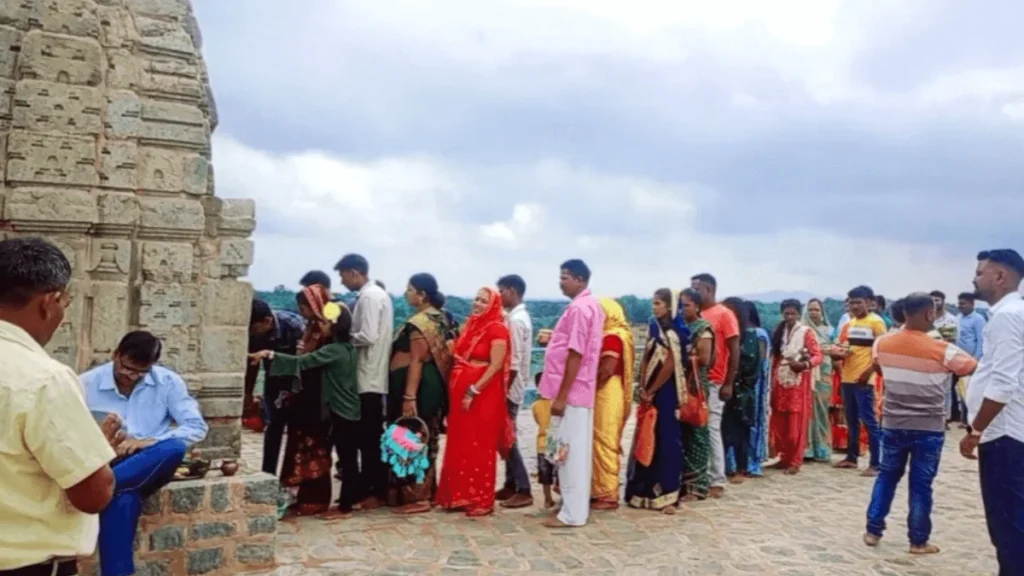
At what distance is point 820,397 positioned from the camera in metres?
8.87

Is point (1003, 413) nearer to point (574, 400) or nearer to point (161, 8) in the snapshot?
point (574, 400)

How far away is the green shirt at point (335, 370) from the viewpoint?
5844 millimetres

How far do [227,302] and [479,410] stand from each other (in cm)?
207

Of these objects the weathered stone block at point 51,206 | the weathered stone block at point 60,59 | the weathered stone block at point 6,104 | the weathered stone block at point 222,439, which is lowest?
the weathered stone block at point 222,439

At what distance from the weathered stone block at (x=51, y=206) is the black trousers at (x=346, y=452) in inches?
92.8

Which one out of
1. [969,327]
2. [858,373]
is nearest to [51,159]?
[858,373]

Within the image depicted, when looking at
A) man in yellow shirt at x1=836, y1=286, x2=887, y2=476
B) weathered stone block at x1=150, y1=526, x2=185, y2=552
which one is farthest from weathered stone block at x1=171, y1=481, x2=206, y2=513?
man in yellow shirt at x1=836, y1=286, x2=887, y2=476

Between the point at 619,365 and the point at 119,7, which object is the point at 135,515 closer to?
the point at 119,7

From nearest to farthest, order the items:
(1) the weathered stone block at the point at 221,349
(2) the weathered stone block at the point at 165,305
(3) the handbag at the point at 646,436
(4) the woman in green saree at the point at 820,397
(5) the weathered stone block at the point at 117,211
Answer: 1. (5) the weathered stone block at the point at 117,211
2. (2) the weathered stone block at the point at 165,305
3. (1) the weathered stone block at the point at 221,349
4. (3) the handbag at the point at 646,436
5. (4) the woman in green saree at the point at 820,397

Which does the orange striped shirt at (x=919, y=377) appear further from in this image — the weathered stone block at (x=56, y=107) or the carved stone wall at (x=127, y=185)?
the weathered stone block at (x=56, y=107)

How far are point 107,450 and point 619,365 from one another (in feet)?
14.9

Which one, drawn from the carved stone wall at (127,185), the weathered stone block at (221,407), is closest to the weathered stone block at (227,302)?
the carved stone wall at (127,185)

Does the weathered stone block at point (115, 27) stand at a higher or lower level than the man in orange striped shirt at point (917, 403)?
higher

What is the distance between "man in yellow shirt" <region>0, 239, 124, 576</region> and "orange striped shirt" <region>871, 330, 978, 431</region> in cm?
472
